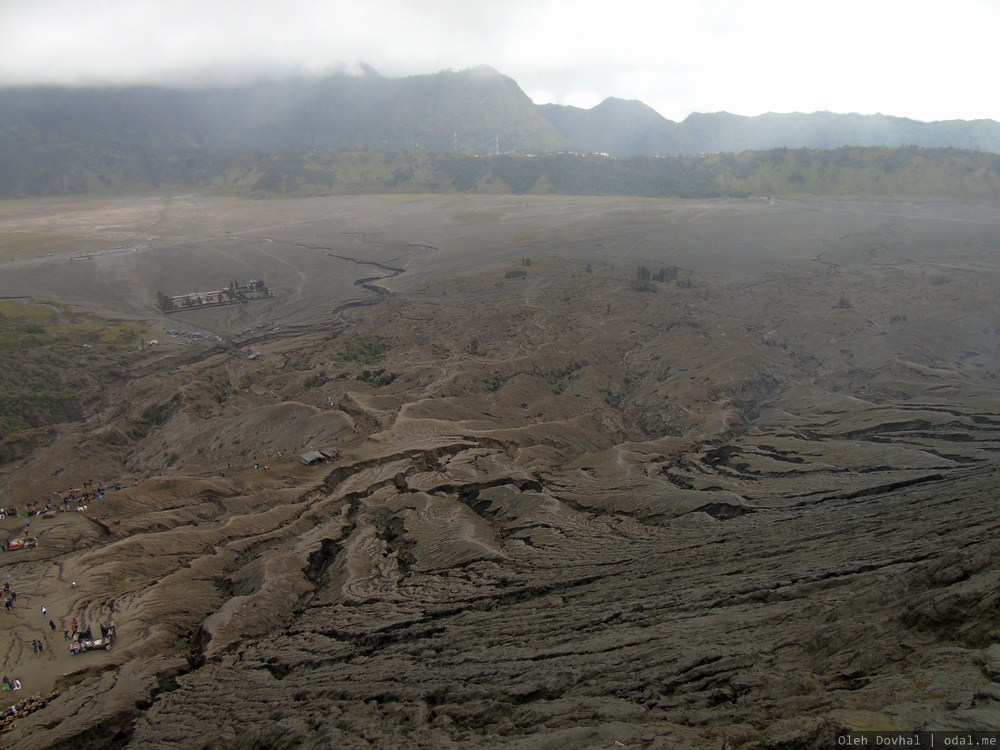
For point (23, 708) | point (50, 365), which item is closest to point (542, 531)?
point (23, 708)

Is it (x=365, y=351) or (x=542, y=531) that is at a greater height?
(x=365, y=351)

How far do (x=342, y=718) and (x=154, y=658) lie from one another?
33.4 feet

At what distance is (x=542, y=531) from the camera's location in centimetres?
3238

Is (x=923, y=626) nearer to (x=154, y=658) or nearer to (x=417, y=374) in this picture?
(x=154, y=658)

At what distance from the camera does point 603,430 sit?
5041 centimetres

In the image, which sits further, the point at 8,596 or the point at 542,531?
the point at 542,531

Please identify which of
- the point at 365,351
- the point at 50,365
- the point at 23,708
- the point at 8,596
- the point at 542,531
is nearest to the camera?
the point at 23,708

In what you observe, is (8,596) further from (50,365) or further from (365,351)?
(50,365)

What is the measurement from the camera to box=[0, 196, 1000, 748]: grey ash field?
17250mm

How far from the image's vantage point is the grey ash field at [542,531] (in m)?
17.2

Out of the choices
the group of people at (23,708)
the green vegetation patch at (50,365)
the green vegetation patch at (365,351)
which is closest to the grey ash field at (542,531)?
the green vegetation patch at (365,351)

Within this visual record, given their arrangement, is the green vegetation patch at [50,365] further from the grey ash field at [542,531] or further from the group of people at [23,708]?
the group of people at [23,708]

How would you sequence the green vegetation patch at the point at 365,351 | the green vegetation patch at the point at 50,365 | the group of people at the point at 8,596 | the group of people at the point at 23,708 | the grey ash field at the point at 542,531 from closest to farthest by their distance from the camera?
1. the grey ash field at the point at 542,531
2. the group of people at the point at 23,708
3. the group of people at the point at 8,596
4. the green vegetation patch at the point at 50,365
5. the green vegetation patch at the point at 365,351

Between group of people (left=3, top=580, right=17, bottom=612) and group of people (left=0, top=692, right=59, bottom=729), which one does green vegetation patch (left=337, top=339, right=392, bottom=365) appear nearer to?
group of people (left=3, top=580, right=17, bottom=612)
